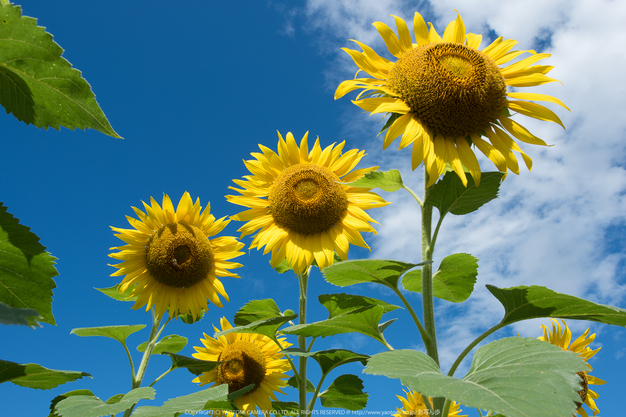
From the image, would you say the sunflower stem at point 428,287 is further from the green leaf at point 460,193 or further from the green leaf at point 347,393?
the green leaf at point 347,393

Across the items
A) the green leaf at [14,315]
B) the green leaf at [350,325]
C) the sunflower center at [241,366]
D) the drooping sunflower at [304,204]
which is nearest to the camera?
the green leaf at [14,315]

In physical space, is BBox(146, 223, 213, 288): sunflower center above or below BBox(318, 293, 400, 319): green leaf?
above

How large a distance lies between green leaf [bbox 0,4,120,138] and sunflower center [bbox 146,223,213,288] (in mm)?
2939

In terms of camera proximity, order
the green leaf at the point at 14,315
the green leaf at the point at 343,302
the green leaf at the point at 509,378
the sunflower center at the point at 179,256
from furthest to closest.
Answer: the sunflower center at the point at 179,256, the green leaf at the point at 343,302, the green leaf at the point at 509,378, the green leaf at the point at 14,315

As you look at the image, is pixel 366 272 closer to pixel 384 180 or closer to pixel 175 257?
pixel 384 180

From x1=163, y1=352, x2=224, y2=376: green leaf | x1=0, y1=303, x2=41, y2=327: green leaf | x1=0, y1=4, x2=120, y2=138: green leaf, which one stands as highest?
x1=163, y1=352, x2=224, y2=376: green leaf

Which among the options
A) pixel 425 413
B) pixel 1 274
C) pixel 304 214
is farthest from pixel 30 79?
pixel 425 413

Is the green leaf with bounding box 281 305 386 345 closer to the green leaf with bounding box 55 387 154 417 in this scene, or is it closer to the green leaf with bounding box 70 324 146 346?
the green leaf with bounding box 55 387 154 417

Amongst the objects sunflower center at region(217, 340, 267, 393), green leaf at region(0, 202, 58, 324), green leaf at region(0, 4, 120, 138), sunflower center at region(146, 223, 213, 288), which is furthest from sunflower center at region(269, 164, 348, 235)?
green leaf at region(0, 202, 58, 324)

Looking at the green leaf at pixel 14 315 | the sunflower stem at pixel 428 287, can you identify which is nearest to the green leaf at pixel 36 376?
the green leaf at pixel 14 315

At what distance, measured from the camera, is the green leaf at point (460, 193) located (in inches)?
101

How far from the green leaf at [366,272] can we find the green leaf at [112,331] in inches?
94.2

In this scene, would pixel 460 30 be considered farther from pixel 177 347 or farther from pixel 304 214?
pixel 177 347

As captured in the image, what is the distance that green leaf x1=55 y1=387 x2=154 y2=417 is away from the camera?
274cm
